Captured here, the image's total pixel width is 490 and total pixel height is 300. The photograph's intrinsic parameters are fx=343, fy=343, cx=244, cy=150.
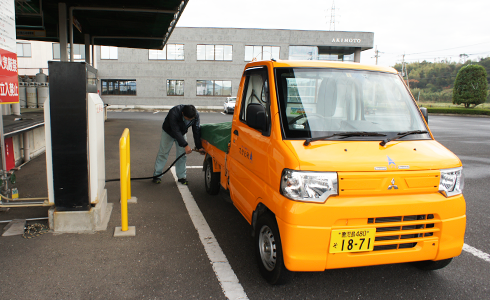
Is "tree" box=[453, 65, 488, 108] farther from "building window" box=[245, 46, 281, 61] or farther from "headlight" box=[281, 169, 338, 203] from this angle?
"headlight" box=[281, 169, 338, 203]

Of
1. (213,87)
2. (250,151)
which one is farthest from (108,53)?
(250,151)

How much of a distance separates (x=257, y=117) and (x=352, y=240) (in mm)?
1343

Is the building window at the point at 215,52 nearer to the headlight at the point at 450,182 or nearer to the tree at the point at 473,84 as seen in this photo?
the tree at the point at 473,84

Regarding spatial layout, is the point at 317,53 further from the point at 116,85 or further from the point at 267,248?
the point at 267,248

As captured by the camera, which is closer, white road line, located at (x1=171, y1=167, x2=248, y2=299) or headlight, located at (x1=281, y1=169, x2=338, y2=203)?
headlight, located at (x1=281, y1=169, x2=338, y2=203)

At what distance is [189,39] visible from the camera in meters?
35.0

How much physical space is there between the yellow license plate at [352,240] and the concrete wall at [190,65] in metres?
33.7

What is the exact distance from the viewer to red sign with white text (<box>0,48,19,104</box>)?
4172mm

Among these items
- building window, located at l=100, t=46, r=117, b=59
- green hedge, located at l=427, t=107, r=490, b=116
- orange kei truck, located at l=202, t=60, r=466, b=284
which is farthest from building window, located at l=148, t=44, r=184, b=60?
orange kei truck, located at l=202, t=60, r=466, b=284

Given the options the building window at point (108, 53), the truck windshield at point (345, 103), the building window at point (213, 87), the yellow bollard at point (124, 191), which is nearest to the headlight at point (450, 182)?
the truck windshield at point (345, 103)

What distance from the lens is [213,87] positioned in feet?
118

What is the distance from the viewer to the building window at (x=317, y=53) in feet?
119

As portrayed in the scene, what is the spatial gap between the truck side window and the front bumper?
992mm

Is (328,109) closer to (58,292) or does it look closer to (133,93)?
(58,292)
